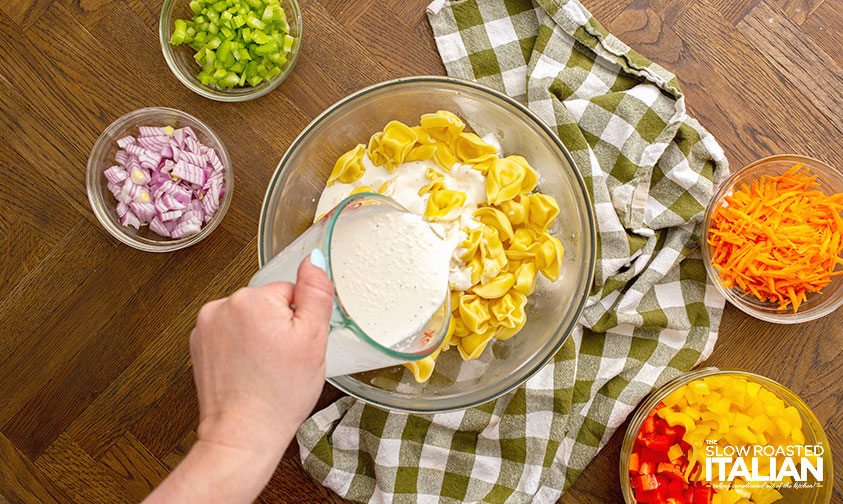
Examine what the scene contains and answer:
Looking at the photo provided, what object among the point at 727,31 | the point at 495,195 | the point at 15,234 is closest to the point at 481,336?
the point at 495,195

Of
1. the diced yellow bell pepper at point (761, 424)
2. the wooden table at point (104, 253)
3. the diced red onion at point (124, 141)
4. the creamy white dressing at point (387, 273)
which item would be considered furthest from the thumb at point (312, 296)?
the diced yellow bell pepper at point (761, 424)

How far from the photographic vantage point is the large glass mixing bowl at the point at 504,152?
1.48m

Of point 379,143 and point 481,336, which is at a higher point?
point 379,143

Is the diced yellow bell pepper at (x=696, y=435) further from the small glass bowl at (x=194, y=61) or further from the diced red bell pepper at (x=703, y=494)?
the small glass bowl at (x=194, y=61)

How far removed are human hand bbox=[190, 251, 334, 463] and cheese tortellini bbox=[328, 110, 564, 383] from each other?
498 mm

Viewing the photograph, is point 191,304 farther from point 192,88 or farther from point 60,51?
point 60,51

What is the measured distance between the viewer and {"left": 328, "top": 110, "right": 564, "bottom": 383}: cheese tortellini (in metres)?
1.44

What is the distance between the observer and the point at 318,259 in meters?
1.00

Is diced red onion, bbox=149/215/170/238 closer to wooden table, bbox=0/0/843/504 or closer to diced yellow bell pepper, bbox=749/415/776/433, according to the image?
wooden table, bbox=0/0/843/504

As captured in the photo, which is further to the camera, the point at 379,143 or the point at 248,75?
the point at 248,75

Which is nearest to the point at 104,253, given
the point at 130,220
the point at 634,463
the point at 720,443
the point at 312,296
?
the point at 130,220

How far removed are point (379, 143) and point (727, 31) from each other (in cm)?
111

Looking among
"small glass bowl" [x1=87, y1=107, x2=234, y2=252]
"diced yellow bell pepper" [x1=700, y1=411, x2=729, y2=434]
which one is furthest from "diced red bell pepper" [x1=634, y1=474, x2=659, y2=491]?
"small glass bowl" [x1=87, y1=107, x2=234, y2=252]

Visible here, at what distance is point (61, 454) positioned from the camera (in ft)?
5.68
